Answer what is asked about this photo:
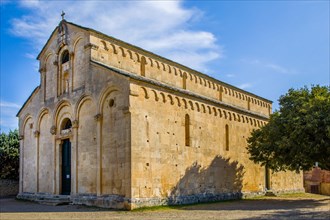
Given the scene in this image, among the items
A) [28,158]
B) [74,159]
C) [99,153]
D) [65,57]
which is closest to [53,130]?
[74,159]

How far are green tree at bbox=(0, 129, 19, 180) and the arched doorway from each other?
8758mm

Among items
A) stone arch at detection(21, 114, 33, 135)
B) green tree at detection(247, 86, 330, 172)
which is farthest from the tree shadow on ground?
stone arch at detection(21, 114, 33, 135)

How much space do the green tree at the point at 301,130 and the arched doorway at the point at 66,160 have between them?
12.1m

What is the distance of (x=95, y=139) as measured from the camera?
68.2 ft

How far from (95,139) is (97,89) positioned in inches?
107

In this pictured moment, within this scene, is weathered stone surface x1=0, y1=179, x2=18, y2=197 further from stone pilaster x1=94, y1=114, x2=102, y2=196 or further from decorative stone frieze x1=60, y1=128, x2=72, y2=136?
stone pilaster x1=94, y1=114, x2=102, y2=196

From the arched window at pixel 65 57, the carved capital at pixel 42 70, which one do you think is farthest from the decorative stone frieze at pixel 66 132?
the carved capital at pixel 42 70

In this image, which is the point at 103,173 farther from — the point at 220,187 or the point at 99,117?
the point at 220,187

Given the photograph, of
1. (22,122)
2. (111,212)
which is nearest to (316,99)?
(111,212)

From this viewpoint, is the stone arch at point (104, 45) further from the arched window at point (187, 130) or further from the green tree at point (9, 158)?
the green tree at point (9, 158)

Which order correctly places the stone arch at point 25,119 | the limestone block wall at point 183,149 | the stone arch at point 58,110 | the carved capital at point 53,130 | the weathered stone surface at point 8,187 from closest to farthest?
the limestone block wall at point 183,149, the stone arch at point 58,110, the carved capital at point 53,130, the stone arch at point 25,119, the weathered stone surface at point 8,187

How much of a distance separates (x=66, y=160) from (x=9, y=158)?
32.0 ft

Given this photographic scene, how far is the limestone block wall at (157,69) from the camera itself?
2245cm

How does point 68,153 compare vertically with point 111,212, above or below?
above
